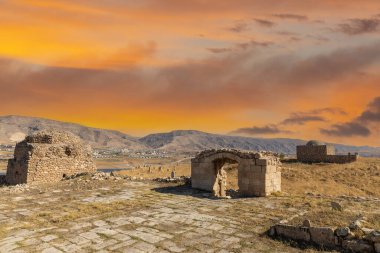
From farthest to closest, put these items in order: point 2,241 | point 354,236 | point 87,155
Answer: point 87,155 → point 2,241 → point 354,236

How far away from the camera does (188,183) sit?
62.3 feet

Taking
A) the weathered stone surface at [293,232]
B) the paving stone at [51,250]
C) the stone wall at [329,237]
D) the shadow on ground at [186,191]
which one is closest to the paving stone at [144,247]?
the paving stone at [51,250]

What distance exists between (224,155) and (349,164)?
2444 centimetres

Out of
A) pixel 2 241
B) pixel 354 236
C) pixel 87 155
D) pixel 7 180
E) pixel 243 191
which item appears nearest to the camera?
pixel 354 236

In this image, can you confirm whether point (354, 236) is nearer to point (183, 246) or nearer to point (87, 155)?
point (183, 246)

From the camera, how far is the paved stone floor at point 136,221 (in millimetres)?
8375

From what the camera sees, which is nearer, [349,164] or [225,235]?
[225,235]

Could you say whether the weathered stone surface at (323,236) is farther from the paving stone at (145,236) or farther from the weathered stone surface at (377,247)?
the paving stone at (145,236)

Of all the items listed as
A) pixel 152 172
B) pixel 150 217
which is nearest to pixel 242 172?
pixel 150 217

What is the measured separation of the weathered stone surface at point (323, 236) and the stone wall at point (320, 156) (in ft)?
104

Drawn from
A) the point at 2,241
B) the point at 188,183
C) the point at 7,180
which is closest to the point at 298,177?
the point at 188,183

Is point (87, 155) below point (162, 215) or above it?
above

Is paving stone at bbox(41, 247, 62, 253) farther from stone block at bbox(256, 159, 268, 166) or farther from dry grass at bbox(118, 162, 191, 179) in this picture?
dry grass at bbox(118, 162, 191, 179)

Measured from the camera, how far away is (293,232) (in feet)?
28.6
